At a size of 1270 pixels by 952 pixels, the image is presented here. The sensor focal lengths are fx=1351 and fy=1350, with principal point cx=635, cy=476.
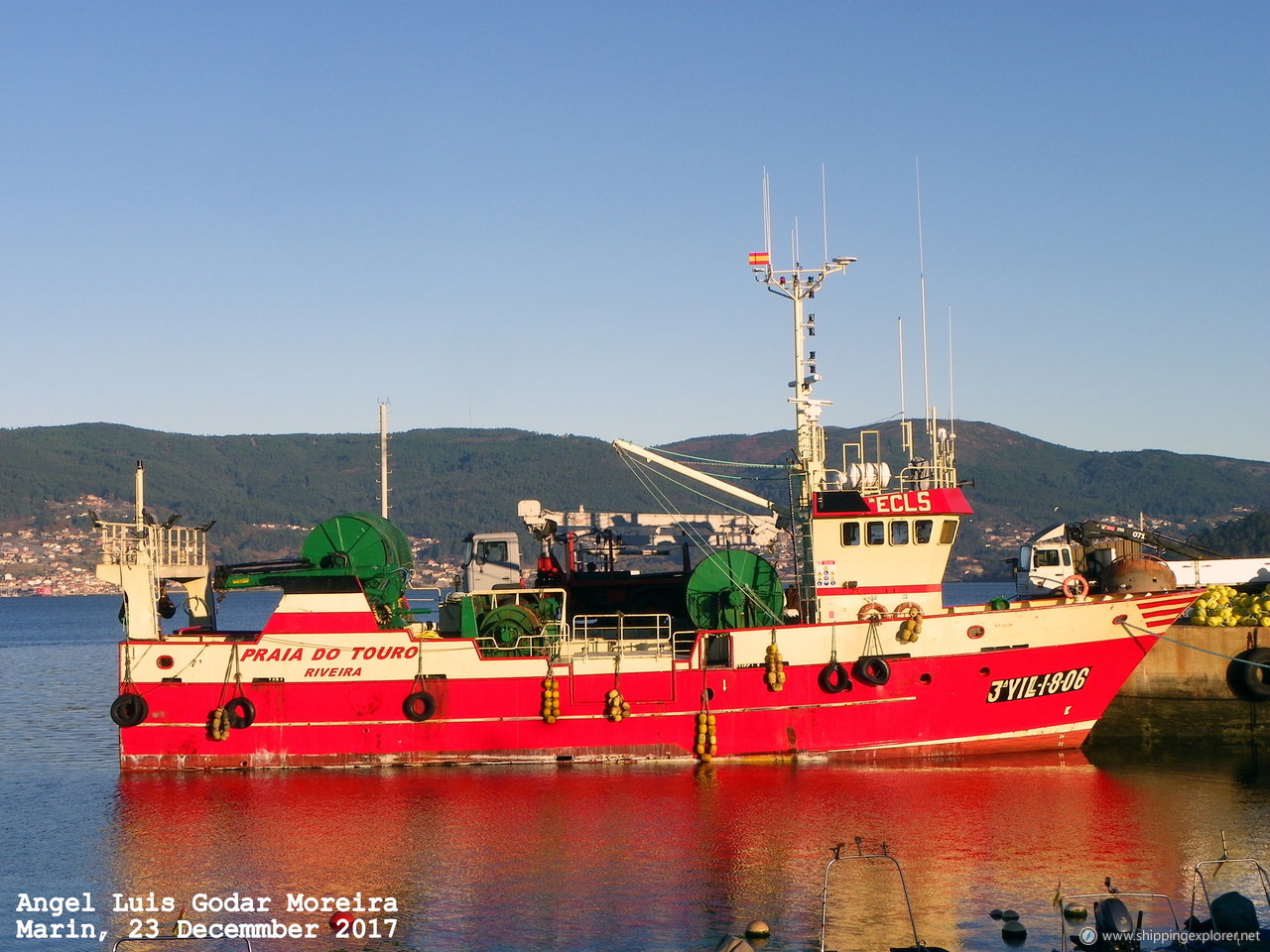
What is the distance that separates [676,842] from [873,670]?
24.3ft

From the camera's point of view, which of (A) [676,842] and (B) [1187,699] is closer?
(A) [676,842]

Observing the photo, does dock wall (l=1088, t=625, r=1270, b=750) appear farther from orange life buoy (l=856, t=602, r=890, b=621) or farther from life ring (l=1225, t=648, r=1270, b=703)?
orange life buoy (l=856, t=602, r=890, b=621)

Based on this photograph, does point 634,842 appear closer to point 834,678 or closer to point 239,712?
point 834,678

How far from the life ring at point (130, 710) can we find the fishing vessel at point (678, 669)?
1.7 inches

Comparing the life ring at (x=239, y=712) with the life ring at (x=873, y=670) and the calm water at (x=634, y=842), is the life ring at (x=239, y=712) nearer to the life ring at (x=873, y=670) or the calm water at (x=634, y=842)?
the calm water at (x=634, y=842)

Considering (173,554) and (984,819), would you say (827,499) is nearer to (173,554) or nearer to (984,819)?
(984,819)

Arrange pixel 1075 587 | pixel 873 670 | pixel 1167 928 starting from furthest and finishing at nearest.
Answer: pixel 1075 587 < pixel 873 670 < pixel 1167 928

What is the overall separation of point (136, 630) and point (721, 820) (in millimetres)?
13736

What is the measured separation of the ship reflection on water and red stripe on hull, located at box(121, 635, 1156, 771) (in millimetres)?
502

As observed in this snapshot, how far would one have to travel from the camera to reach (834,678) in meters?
28.4

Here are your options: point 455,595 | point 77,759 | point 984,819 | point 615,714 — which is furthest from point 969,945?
point 77,759

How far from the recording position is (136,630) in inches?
1157

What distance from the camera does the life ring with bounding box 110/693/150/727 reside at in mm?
28516

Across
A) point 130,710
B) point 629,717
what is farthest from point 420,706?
point 130,710
